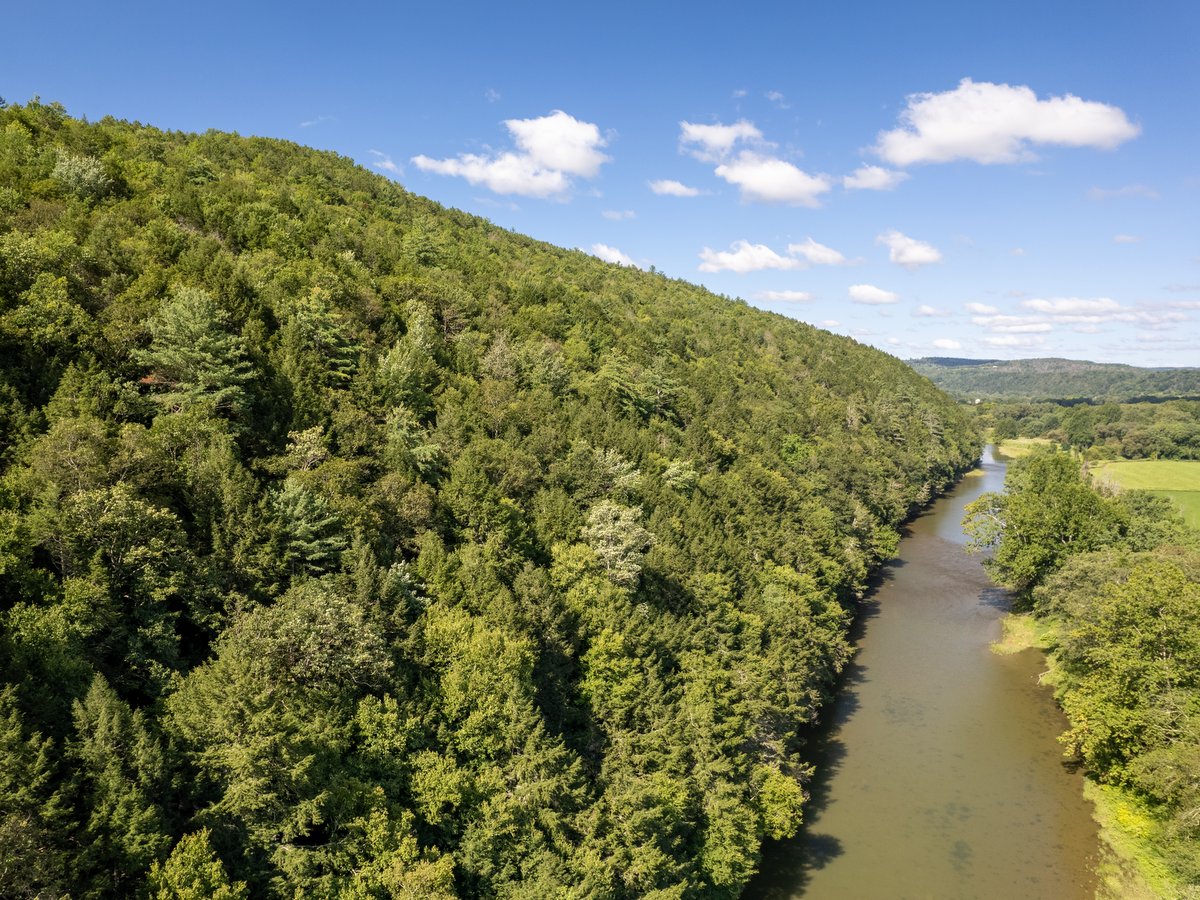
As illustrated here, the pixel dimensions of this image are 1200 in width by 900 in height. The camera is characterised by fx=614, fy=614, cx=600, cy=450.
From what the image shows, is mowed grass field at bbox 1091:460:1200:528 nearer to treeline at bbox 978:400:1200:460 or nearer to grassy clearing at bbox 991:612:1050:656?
treeline at bbox 978:400:1200:460

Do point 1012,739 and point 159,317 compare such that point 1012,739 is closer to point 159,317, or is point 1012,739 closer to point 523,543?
point 523,543

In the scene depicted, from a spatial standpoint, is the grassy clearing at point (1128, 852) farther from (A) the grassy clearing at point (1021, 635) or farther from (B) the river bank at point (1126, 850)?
(A) the grassy clearing at point (1021, 635)

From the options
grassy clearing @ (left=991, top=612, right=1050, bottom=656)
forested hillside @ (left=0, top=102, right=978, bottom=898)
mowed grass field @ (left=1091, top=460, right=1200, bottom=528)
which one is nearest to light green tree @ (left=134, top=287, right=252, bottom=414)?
forested hillside @ (left=0, top=102, right=978, bottom=898)

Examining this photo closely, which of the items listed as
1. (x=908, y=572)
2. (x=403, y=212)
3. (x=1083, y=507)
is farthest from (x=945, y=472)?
(x=403, y=212)

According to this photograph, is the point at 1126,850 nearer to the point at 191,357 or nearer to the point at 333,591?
the point at 333,591

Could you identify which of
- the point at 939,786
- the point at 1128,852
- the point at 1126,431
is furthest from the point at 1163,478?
the point at 939,786
